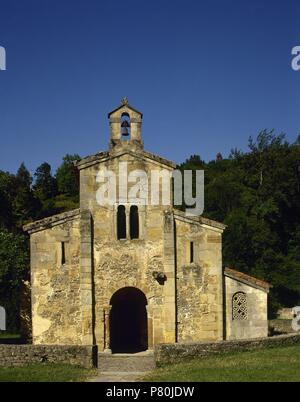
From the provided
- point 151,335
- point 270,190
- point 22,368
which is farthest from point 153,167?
point 270,190

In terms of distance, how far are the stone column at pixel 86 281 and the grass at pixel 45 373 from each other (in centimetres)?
497

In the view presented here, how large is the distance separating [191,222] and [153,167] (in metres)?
2.98

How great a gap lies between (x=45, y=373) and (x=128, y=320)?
40.8 feet

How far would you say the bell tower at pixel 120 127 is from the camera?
2661 cm

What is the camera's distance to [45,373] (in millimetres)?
19172

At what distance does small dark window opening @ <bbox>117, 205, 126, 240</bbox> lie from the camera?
26.8 m

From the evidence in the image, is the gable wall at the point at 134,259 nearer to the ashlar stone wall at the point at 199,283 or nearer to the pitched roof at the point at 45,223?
the ashlar stone wall at the point at 199,283

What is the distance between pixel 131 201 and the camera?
87.2 feet

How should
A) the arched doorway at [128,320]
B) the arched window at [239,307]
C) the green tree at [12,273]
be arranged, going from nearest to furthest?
the arched window at [239,307]
the arched doorway at [128,320]
the green tree at [12,273]

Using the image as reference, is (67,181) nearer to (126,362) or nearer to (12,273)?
(12,273)

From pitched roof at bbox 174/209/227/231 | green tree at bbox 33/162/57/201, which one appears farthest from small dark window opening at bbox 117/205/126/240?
green tree at bbox 33/162/57/201

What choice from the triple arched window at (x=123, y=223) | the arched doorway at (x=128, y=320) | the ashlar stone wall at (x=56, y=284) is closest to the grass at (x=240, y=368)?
the ashlar stone wall at (x=56, y=284)
